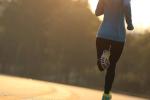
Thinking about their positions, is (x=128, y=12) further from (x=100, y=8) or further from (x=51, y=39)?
(x=51, y=39)

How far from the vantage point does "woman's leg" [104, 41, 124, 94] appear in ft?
32.1

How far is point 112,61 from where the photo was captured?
387 inches

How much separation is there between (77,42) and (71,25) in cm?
224

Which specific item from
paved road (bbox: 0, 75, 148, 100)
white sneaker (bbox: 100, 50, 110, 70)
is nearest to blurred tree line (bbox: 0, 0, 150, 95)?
paved road (bbox: 0, 75, 148, 100)

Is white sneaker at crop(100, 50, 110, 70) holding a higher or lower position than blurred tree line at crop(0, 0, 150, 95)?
higher

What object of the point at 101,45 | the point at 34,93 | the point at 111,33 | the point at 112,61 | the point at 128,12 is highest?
the point at 128,12

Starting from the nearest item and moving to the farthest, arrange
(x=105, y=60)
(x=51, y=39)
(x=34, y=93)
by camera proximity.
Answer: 1. (x=105, y=60)
2. (x=34, y=93)
3. (x=51, y=39)

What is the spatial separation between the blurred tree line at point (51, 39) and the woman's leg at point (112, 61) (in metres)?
65.2

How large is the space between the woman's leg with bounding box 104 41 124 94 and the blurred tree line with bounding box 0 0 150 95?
214ft

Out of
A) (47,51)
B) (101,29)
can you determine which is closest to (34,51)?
(47,51)

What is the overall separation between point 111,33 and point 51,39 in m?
72.8

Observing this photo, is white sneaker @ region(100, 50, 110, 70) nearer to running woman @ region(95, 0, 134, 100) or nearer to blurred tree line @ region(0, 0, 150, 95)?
running woman @ region(95, 0, 134, 100)

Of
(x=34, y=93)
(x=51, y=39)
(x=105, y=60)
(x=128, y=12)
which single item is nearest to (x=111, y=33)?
(x=128, y=12)

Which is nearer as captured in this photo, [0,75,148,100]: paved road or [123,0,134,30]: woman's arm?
[123,0,134,30]: woman's arm
